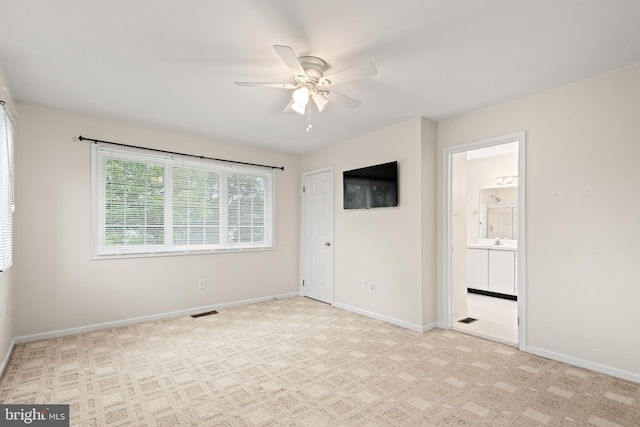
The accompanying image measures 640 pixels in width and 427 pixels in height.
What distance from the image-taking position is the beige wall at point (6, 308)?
2.70 m

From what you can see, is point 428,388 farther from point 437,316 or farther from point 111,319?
point 111,319

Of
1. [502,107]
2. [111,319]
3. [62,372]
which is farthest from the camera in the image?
[111,319]

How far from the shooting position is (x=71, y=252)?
3.60m

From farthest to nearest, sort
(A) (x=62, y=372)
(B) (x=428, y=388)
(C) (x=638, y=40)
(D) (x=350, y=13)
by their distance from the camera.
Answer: (A) (x=62, y=372)
(B) (x=428, y=388)
(C) (x=638, y=40)
(D) (x=350, y=13)

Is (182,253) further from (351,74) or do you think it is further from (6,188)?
(351,74)

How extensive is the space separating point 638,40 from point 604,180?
1.07 meters

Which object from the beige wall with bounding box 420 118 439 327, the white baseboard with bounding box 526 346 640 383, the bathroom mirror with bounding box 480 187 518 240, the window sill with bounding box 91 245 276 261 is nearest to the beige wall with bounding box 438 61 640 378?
the white baseboard with bounding box 526 346 640 383

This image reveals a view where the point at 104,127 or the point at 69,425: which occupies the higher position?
the point at 104,127

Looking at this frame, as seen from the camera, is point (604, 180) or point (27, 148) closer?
point (604, 180)

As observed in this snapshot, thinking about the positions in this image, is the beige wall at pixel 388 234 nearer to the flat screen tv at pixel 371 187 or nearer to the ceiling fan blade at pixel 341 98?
the flat screen tv at pixel 371 187

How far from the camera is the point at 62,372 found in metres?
2.69

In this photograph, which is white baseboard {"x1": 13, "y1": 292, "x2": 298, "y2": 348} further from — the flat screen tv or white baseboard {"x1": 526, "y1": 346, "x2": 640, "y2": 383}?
white baseboard {"x1": 526, "y1": 346, "x2": 640, "y2": 383}

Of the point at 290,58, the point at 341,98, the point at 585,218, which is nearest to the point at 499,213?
the point at 585,218

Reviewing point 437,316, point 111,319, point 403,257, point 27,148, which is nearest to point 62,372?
point 111,319
